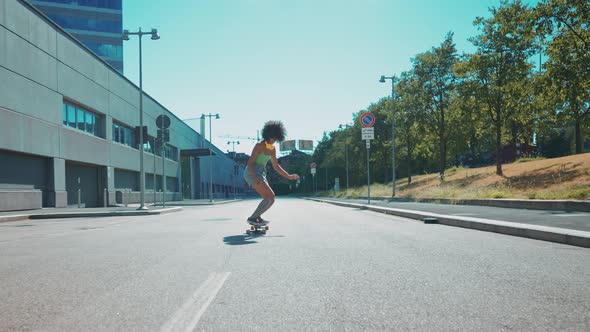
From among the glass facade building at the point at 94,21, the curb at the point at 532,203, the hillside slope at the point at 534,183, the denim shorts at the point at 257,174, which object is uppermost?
the glass facade building at the point at 94,21

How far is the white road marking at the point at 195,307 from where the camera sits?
2.96m

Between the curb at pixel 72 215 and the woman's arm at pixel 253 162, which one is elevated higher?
the woman's arm at pixel 253 162

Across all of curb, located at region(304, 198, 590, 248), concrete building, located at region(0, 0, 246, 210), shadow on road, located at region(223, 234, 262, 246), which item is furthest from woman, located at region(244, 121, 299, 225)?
concrete building, located at region(0, 0, 246, 210)

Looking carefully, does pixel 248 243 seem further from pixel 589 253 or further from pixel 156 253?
pixel 589 253

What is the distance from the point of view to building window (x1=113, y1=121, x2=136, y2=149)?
31695 millimetres

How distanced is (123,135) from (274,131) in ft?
89.2

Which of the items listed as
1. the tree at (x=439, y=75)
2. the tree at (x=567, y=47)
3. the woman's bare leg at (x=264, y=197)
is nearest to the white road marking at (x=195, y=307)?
the woman's bare leg at (x=264, y=197)

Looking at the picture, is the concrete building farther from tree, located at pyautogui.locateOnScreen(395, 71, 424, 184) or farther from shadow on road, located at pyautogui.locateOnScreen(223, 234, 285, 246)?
tree, located at pyautogui.locateOnScreen(395, 71, 424, 184)

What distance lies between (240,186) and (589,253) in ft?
370

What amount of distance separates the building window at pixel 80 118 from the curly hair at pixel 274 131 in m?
18.7

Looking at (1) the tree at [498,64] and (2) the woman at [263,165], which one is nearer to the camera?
(2) the woman at [263,165]

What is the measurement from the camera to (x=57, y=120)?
2278cm

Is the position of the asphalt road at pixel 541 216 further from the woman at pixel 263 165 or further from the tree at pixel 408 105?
the tree at pixel 408 105

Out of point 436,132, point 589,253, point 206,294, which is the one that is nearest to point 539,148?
point 436,132
